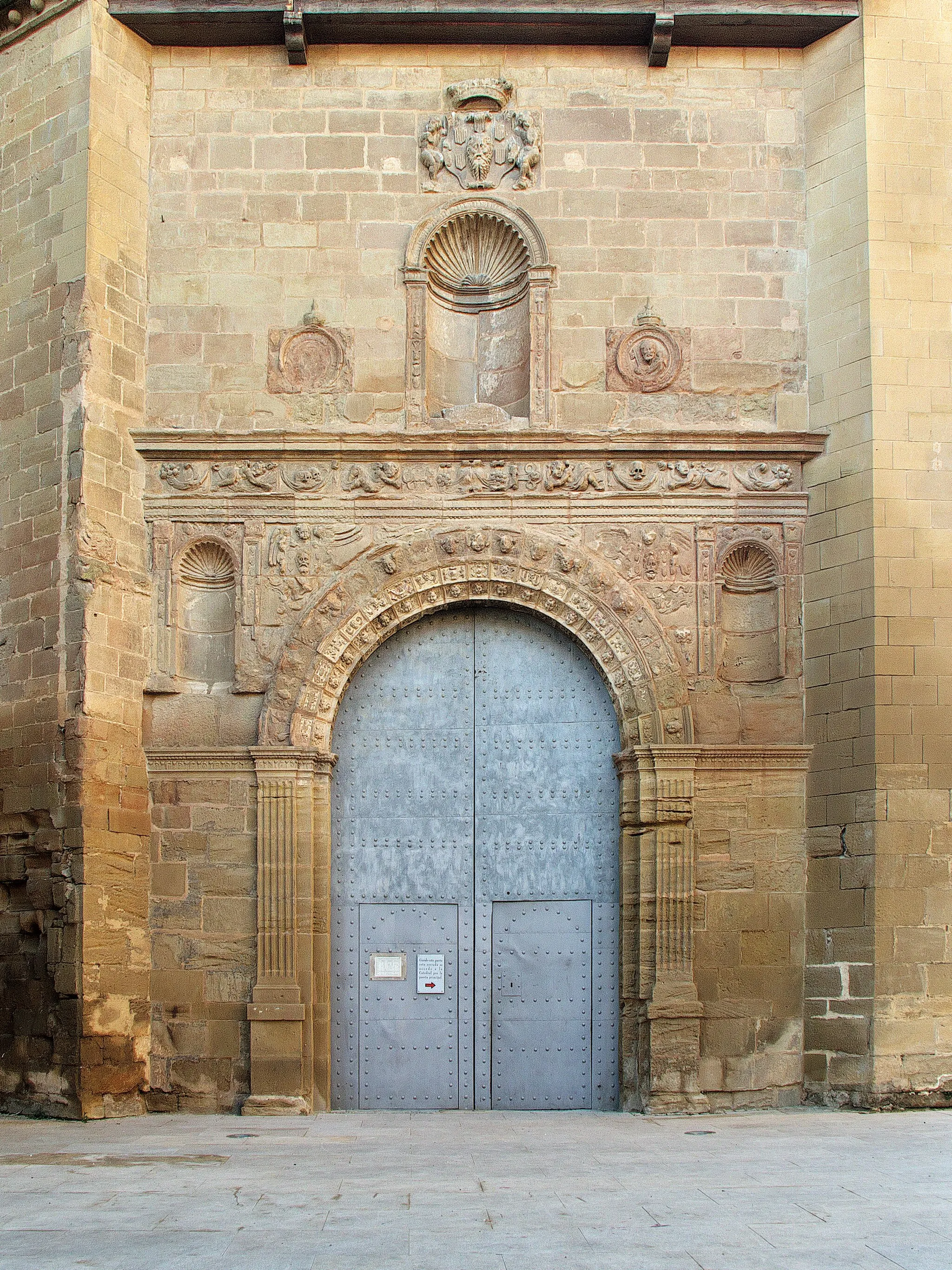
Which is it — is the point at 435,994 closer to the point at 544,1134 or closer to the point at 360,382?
the point at 544,1134

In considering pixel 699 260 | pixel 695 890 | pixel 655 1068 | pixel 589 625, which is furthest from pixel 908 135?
pixel 655 1068

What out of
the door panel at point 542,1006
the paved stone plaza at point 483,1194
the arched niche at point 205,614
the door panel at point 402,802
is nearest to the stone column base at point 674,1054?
the paved stone plaza at point 483,1194

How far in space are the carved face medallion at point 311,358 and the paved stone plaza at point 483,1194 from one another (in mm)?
5102

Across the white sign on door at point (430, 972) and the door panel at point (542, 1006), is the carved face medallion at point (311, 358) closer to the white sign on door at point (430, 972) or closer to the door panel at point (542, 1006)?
the door panel at point (542, 1006)

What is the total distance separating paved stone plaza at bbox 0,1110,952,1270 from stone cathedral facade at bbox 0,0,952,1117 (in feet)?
3.11

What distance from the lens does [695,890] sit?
9648mm

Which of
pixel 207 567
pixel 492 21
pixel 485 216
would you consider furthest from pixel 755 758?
pixel 492 21

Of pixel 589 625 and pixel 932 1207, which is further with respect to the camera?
pixel 589 625

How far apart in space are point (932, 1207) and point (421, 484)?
5.80 meters

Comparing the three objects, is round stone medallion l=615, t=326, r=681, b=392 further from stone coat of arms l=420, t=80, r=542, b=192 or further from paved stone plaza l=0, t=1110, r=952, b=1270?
paved stone plaza l=0, t=1110, r=952, b=1270

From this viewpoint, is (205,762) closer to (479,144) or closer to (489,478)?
(489,478)

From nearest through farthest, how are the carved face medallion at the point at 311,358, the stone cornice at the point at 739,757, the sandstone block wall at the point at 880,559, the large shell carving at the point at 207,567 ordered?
the sandstone block wall at the point at 880,559 < the stone cornice at the point at 739,757 < the large shell carving at the point at 207,567 < the carved face medallion at the point at 311,358

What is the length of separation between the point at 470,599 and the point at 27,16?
214 inches

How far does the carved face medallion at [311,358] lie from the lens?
33.7 feet
